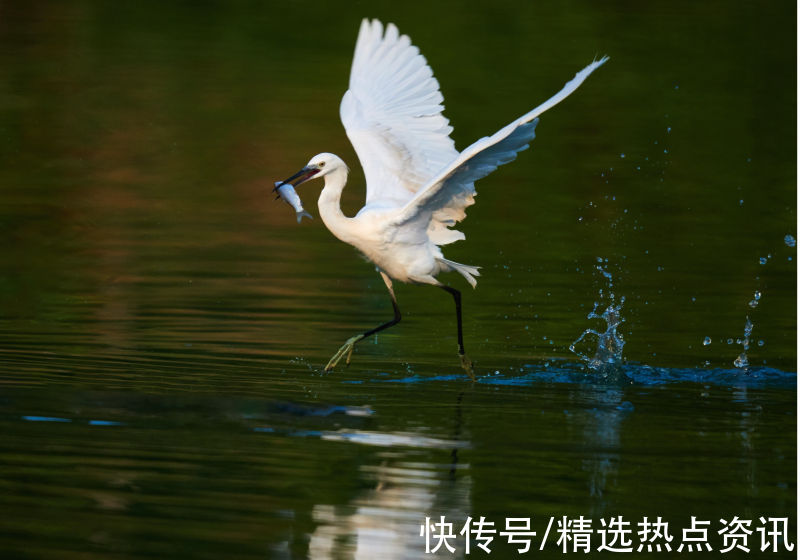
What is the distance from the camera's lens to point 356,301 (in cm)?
1053

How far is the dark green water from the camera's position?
5902mm

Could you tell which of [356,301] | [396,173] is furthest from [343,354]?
[356,301]

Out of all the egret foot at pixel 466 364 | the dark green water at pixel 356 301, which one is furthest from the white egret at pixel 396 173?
the dark green water at pixel 356 301

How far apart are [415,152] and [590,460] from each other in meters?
2.98

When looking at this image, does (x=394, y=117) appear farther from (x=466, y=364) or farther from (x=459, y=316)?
(x=466, y=364)

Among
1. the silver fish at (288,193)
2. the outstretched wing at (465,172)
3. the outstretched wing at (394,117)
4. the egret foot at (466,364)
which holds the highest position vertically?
the outstretched wing at (394,117)

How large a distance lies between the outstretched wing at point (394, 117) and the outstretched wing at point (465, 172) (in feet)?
1.39

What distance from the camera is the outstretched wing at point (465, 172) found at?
7.01m

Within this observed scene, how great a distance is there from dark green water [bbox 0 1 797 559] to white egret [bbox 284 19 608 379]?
0.58 m

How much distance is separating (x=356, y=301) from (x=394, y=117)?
189 centimetres

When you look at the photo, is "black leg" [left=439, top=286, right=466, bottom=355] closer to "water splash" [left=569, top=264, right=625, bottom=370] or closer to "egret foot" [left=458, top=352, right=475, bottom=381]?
"egret foot" [left=458, top=352, right=475, bottom=381]

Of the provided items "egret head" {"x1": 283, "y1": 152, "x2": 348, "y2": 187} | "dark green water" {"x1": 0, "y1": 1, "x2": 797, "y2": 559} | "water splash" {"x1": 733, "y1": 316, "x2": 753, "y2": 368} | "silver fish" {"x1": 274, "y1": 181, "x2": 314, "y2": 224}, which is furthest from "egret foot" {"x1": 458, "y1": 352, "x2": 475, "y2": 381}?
"water splash" {"x1": 733, "y1": 316, "x2": 753, "y2": 368}

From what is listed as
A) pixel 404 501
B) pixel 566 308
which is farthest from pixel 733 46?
pixel 404 501

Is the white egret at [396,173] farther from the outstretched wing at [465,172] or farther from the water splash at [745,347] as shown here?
the water splash at [745,347]
